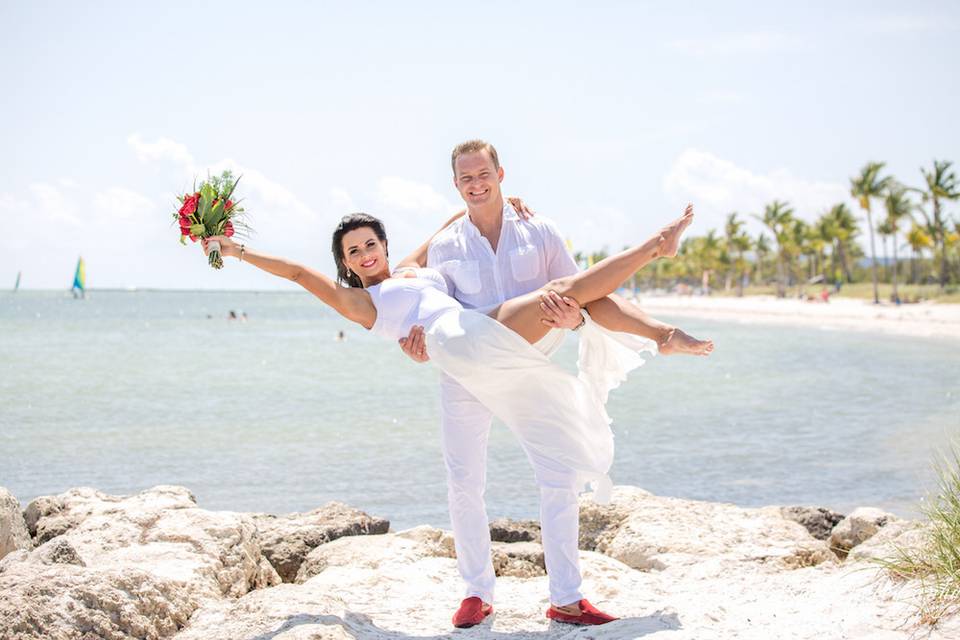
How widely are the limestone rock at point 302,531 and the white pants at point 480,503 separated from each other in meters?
1.94

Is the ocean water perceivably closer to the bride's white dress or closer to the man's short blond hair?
the bride's white dress

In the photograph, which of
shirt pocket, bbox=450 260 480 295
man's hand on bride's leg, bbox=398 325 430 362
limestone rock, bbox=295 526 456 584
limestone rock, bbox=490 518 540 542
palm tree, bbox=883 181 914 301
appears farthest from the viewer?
palm tree, bbox=883 181 914 301

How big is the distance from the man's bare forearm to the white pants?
737mm

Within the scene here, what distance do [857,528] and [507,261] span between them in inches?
161

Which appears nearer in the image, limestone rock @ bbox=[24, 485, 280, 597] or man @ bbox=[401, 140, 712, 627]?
man @ bbox=[401, 140, 712, 627]

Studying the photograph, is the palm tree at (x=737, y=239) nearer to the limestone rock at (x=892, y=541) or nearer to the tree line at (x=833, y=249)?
the tree line at (x=833, y=249)

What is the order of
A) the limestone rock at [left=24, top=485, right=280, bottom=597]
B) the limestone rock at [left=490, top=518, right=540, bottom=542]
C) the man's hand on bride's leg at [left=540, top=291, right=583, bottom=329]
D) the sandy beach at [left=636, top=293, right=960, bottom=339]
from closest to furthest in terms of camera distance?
the man's hand on bride's leg at [left=540, top=291, right=583, bottom=329] < the limestone rock at [left=24, top=485, right=280, bottom=597] < the limestone rock at [left=490, top=518, right=540, bottom=542] < the sandy beach at [left=636, top=293, right=960, bottom=339]

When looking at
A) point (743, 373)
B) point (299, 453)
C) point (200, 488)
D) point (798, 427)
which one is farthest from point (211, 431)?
point (743, 373)

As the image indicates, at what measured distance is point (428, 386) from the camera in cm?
2522

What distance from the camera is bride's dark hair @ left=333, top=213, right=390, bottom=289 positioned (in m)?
4.92

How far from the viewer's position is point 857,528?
716 centimetres

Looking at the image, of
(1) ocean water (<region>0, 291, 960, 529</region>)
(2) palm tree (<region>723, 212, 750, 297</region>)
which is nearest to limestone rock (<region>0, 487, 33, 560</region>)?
(1) ocean water (<region>0, 291, 960, 529</region>)

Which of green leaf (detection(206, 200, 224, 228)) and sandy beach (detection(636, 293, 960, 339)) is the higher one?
green leaf (detection(206, 200, 224, 228))

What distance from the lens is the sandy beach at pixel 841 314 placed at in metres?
44.1
